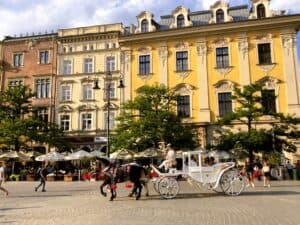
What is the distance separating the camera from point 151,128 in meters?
29.2

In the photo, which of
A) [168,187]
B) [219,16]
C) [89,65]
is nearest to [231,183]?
[168,187]

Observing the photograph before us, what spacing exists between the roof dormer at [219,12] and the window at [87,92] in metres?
15.2

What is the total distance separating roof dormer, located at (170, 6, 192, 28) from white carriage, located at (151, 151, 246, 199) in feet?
85.2

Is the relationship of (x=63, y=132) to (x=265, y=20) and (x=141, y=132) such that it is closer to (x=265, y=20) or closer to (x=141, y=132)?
(x=141, y=132)

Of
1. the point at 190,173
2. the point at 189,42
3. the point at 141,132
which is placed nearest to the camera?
Result: the point at 190,173

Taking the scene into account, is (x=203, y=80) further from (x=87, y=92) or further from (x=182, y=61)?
(x=87, y=92)

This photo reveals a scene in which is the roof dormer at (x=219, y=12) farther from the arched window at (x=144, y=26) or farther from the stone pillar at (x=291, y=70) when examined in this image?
the arched window at (x=144, y=26)

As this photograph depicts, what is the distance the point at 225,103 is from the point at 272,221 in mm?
27598

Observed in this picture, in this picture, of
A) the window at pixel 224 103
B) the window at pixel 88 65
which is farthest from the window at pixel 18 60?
the window at pixel 224 103

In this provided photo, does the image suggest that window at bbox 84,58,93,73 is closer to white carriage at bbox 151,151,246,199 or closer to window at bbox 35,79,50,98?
window at bbox 35,79,50,98

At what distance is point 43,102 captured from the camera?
4194cm

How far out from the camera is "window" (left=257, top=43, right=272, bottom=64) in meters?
35.5

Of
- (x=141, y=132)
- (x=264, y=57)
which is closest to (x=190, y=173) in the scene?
(x=141, y=132)

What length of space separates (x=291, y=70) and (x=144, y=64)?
1487cm
